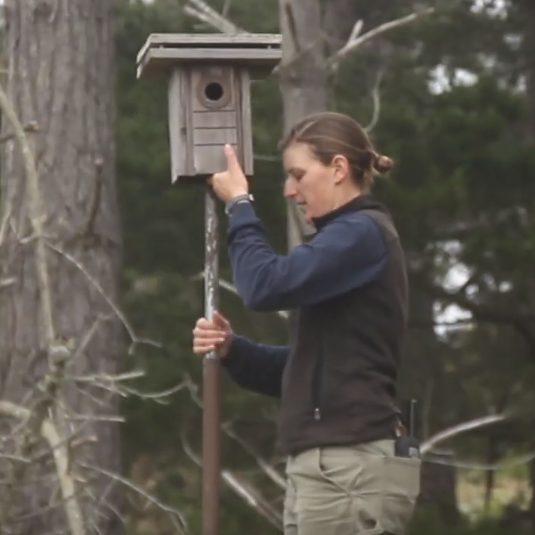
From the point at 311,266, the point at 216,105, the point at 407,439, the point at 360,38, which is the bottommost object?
the point at 407,439

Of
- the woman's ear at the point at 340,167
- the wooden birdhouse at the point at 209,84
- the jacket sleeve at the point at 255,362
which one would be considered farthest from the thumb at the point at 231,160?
the jacket sleeve at the point at 255,362

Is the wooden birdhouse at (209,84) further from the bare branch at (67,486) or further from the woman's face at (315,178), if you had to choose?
the bare branch at (67,486)

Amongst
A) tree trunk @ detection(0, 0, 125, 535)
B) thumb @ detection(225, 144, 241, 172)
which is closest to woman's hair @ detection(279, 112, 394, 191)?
thumb @ detection(225, 144, 241, 172)

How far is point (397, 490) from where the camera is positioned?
127 inches

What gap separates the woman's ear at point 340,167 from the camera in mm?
3271

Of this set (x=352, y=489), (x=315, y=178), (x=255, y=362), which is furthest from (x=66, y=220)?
(x=352, y=489)

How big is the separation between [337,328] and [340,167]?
0.39 meters

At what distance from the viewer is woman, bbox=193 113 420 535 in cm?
315

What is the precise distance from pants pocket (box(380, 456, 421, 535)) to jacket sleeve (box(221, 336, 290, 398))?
532 millimetres

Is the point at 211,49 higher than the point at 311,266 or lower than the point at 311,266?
higher

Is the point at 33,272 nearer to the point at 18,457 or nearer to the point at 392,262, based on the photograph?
the point at 18,457

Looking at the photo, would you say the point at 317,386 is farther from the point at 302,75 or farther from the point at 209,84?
the point at 302,75

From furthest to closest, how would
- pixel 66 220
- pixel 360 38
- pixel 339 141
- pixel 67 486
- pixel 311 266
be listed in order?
pixel 360 38, pixel 66 220, pixel 67 486, pixel 339 141, pixel 311 266

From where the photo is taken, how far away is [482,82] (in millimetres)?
8172
